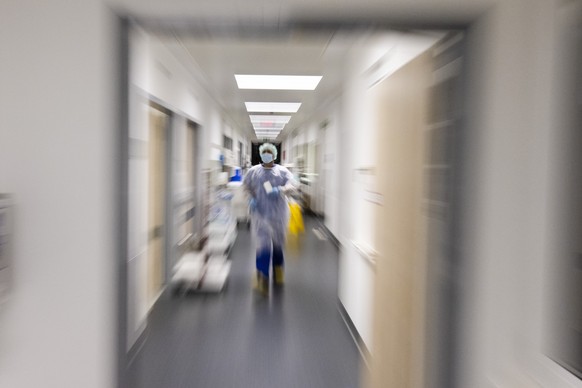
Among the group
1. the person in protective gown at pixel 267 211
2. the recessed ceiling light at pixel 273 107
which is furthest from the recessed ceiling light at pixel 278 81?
the recessed ceiling light at pixel 273 107

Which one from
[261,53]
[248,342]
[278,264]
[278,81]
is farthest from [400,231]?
[278,81]

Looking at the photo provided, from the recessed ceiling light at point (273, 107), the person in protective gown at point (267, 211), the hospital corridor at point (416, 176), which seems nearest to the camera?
the hospital corridor at point (416, 176)

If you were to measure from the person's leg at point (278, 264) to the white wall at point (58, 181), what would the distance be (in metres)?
2.75

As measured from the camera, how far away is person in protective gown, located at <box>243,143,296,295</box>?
151 inches

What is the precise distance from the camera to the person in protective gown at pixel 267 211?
3836mm

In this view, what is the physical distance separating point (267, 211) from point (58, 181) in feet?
8.81

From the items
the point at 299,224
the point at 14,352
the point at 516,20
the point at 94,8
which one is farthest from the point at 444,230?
the point at 299,224

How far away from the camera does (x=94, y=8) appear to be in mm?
1191

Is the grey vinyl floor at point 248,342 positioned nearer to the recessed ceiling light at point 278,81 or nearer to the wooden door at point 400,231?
the wooden door at point 400,231

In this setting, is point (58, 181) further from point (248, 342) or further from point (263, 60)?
point (263, 60)

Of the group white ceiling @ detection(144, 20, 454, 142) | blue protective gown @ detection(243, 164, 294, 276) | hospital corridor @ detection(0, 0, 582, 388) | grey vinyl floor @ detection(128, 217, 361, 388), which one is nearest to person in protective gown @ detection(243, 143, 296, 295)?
blue protective gown @ detection(243, 164, 294, 276)

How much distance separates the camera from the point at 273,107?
698 cm

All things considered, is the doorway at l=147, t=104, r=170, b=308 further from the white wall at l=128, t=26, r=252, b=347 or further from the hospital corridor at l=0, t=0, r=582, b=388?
the hospital corridor at l=0, t=0, r=582, b=388

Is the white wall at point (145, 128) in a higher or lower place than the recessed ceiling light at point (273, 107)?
lower
